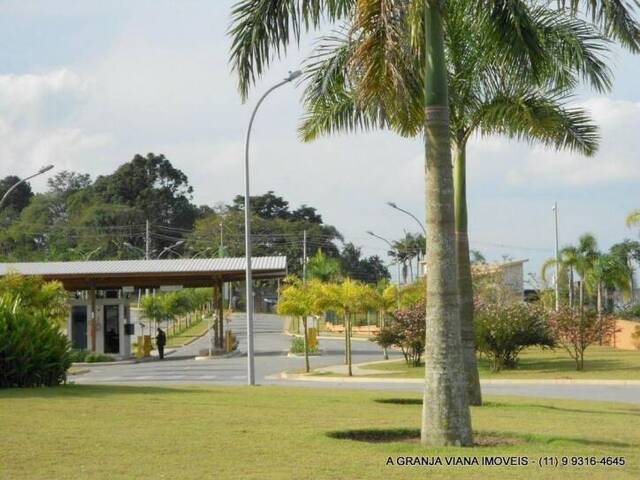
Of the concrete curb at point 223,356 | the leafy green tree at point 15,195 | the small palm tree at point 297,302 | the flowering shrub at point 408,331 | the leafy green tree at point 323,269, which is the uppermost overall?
the leafy green tree at point 15,195

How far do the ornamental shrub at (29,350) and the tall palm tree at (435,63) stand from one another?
8.36 metres

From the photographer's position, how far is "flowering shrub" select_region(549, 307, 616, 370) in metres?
32.9

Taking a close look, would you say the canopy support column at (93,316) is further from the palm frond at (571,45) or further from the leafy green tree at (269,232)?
the leafy green tree at (269,232)

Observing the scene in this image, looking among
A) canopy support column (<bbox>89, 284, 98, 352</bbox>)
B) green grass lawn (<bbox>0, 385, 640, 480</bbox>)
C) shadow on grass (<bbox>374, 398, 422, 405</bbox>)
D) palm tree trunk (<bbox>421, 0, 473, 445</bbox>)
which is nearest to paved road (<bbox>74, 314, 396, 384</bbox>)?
canopy support column (<bbox>89, 284, 98, 352</bbox>)

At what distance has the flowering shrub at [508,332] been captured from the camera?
1273 inches

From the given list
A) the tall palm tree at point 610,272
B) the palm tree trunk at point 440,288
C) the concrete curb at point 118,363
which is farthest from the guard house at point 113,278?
the palm tree trunk at point 440,288

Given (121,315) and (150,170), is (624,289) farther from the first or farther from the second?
(150,170)

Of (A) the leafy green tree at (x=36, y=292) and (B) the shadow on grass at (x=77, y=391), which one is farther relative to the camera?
(A) the leafy green tree at (x=36, y=292)

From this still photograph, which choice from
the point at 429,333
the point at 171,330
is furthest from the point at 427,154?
the point at 171,330

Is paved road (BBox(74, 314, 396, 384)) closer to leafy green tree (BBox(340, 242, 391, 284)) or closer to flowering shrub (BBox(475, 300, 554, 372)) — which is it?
flowering shrub (BBox(475, 300, 554, 372))

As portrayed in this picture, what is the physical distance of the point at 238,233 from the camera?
326 ft

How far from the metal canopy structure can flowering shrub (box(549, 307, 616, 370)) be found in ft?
56.1

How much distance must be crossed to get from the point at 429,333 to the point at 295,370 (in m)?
25.8

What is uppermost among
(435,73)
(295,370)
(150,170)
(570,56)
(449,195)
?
(150,170)
